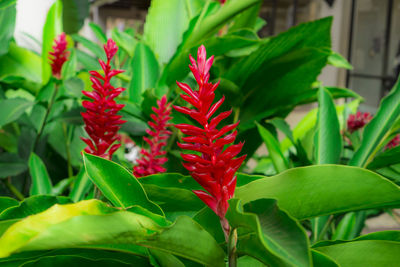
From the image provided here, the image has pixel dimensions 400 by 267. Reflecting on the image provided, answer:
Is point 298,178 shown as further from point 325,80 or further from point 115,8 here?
point 115,8

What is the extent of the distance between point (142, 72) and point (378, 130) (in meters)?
0.40

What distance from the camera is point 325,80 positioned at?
6465 millimetres

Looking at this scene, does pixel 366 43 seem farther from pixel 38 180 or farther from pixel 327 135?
pixel 38 180

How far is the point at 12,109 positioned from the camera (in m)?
0.63

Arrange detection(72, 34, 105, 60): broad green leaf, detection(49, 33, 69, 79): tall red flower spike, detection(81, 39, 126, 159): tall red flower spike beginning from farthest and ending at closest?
detection(72, 34, 105, 60): broad green leaf → detection(49, 33, 69, 79): tall red flower spike → detection(81, 39, 126, 159): tall red flower spike

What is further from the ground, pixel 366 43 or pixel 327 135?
pixel 327 135

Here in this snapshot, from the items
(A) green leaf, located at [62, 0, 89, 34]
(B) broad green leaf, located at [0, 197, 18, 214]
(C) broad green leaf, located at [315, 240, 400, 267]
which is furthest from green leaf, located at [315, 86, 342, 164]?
(A) green leaf, located at [62, 0, 89, 34]

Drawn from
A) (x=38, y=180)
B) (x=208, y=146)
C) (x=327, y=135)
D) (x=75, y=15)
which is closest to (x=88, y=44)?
(x=75, y=15)

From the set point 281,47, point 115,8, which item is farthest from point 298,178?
point 115,8

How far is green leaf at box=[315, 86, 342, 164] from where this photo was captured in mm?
505

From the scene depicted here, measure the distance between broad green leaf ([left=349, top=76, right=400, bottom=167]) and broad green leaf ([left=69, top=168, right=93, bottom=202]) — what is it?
336mm

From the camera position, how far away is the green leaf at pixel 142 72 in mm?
692

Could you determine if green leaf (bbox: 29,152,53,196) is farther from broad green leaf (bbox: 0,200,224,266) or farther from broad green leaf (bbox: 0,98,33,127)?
broad green leaf (bbox: 0,200,224,266)

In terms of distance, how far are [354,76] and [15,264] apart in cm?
679
